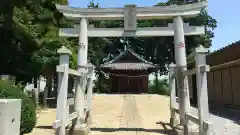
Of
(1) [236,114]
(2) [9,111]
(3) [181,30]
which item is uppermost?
(3) [181,30]

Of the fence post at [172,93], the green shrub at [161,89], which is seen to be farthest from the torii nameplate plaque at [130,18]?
the green shrub at [161,89]

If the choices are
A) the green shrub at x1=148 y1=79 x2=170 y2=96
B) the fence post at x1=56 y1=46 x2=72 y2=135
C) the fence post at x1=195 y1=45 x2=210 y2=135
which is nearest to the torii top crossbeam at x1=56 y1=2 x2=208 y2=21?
the fence post at x1=56 y1=46 x2=72 y2=135

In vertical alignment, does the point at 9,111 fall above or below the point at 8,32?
below

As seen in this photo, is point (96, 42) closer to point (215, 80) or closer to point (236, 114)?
point (215, 80)

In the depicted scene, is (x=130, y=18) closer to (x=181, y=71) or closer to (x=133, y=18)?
(x=133, y=18)

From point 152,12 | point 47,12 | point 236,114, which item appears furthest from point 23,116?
point 236,114

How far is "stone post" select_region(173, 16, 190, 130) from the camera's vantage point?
27.0 feet

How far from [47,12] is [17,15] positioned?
2.20 meters

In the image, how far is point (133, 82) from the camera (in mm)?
30547

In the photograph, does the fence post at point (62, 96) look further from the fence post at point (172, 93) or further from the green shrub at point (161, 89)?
the green shrub at point (161, 89)

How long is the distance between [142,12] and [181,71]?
2744 mm

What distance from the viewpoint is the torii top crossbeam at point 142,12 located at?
9.45 m

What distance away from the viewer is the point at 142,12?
9562 millimetres

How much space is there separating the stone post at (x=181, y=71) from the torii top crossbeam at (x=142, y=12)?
0.33 metres
